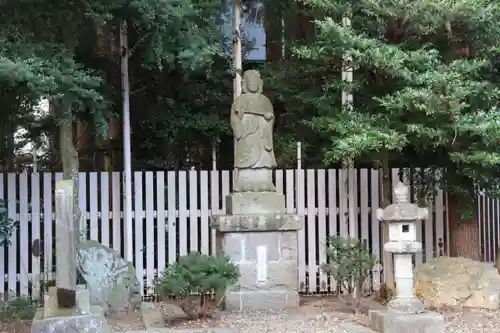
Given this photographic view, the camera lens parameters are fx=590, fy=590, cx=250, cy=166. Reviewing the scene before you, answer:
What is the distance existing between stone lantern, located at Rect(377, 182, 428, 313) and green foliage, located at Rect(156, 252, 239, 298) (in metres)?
1.68

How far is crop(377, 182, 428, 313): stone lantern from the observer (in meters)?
5.95

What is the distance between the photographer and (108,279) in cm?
713

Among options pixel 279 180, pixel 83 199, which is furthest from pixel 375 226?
pixel 83 199

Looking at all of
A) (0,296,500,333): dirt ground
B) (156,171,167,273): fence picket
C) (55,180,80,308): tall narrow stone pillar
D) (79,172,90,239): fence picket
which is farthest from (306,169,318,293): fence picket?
(55,180,80,308): tall narrow stone pillar

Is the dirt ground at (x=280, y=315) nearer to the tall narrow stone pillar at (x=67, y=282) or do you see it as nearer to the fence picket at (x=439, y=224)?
the tall narrow stone pillar at (x=67, y=282)

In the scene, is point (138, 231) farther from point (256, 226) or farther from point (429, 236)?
point (429, 236)

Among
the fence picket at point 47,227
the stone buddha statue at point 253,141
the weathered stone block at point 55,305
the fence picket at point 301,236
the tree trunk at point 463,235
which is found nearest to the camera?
the weathered stone block at point 55,305

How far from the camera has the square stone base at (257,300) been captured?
279 inches

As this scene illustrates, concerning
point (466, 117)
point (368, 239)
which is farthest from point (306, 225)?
point (466, 117)

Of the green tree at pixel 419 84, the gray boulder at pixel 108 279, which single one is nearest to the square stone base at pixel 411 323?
the green tree at pixel 419 84

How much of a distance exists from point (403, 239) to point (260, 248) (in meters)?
1.86

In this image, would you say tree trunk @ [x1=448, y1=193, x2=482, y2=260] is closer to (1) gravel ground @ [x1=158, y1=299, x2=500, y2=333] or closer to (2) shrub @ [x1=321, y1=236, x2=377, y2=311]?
(1) gravel ground @ [x1=158, y1=299, x2=500, y2=333]

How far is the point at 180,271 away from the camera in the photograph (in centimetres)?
602

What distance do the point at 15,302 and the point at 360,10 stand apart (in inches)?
224
